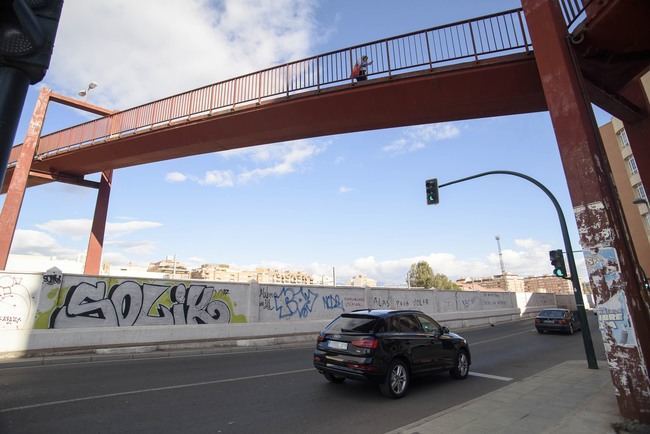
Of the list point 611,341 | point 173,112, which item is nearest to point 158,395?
point 611,341

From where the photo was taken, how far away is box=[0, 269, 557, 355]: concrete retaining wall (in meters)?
11.2

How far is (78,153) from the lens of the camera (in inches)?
658

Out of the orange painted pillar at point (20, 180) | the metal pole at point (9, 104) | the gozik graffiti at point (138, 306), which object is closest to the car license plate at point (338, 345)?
the metal pole at point (9, 104)

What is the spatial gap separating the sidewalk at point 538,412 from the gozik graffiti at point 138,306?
37.6 feet

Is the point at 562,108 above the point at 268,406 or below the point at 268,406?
above

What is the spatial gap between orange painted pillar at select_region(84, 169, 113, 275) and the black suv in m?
16.9

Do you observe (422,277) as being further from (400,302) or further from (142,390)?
(142,390)

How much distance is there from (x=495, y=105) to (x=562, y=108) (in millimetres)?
4813

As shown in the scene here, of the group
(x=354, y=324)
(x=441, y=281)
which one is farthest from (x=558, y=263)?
(x=441, y=281)

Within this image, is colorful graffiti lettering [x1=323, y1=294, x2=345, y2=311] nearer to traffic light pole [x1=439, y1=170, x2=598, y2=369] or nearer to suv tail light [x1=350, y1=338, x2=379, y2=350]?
traffic light pole [x1=439, y1=170, x2=598, y2=369]

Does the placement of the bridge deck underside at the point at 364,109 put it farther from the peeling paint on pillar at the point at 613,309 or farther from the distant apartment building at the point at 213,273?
the distant apartment building at the point at 213,273

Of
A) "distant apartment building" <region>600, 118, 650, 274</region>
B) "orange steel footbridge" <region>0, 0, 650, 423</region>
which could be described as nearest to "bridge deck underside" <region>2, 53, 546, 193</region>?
"orange steel footbridge" <region>0, 0, 650, 423</region>

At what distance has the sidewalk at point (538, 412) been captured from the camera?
5.03 m

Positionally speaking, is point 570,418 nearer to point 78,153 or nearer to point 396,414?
point 396,414
